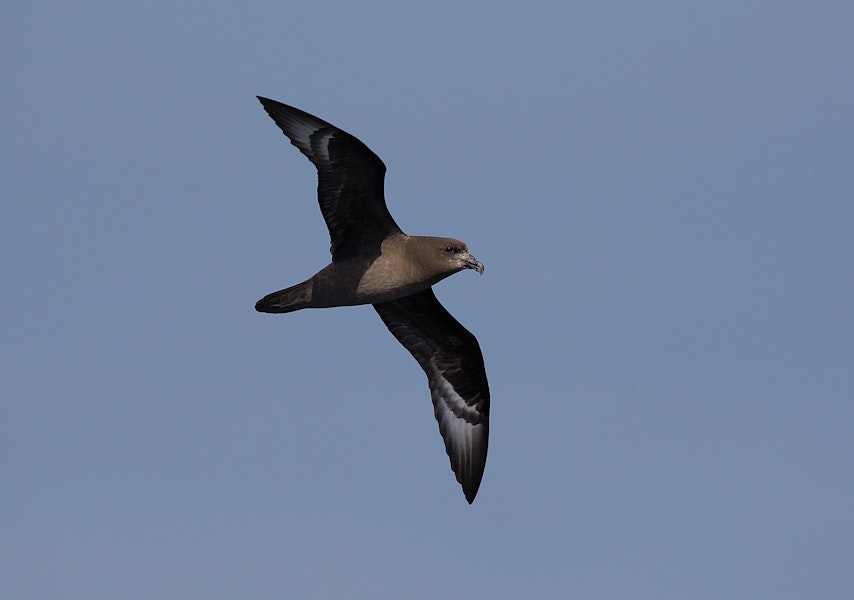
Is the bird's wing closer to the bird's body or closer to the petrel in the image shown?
the petrel

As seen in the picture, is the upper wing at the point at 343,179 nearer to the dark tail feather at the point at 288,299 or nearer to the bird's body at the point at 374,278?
the bird's body at the point at 374,278

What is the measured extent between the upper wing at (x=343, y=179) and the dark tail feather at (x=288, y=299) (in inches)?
24.5

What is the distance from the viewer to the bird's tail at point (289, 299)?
648 inches

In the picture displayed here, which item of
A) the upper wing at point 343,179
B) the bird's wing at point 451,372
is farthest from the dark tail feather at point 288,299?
the bird's wing at point 451,372

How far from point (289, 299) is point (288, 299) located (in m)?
0.01

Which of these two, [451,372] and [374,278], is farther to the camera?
[451,372]

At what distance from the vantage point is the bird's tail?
16.5m

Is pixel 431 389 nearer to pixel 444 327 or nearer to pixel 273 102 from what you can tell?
pixel 444 327

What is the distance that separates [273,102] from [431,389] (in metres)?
5.04

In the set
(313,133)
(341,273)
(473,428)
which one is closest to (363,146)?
(313,133)

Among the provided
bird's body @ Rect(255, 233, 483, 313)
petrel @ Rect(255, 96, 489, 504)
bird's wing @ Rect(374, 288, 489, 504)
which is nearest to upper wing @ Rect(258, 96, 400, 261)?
petrel @ Rect(255, 96, 489, 504)

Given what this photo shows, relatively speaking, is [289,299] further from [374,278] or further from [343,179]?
[343,179]

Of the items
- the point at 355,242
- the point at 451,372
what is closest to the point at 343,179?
the point at 355,242

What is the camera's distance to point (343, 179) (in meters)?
16.1
